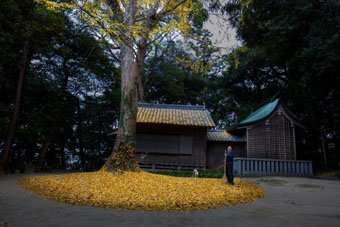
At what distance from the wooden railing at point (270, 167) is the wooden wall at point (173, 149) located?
2.50 metres

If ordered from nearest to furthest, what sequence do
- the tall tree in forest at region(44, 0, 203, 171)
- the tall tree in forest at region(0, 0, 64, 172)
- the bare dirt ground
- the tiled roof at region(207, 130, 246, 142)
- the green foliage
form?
the bare dirt ground, the tall tree in forest at region(44, 0, 203, 171), the tall tree in forest at region(0, 0, 64, 172), the green foliage, the tiled roof at region(207, 130, 246, 142)

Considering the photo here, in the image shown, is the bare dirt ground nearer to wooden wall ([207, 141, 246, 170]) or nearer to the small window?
the small window

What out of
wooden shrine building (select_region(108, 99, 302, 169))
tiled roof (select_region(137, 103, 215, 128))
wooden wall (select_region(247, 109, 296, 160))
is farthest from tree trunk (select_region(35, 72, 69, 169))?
wooden wall (select_region(247, 109, 296, 160))

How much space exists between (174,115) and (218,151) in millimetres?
4195

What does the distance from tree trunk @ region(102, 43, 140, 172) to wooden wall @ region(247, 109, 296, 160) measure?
896 centimetres

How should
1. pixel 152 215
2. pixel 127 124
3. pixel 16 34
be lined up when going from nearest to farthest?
pixel 152 215 → pixel 127 124 → pixel 16 34

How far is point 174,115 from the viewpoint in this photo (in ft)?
48.1

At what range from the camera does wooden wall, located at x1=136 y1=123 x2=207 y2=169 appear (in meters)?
13.9

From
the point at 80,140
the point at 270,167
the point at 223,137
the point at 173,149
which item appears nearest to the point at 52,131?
the point at 80,140

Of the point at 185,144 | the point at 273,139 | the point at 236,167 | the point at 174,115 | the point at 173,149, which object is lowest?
the point at 236,167

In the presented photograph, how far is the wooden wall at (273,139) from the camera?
1394 centimetres

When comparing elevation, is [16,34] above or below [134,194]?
above

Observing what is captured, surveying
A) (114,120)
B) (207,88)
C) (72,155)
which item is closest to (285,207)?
(114,120)

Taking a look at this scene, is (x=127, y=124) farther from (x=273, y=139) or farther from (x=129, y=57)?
(x=273, y=139)
